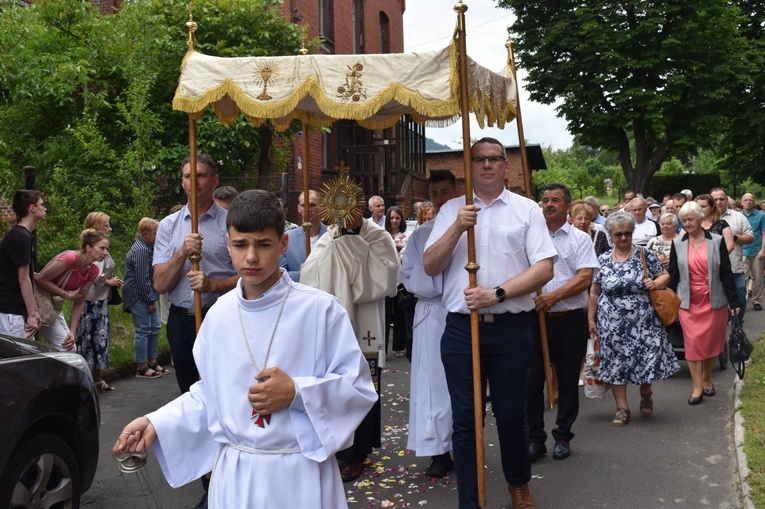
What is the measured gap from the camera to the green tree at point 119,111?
13.8 meters

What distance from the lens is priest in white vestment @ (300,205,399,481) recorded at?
6.56m

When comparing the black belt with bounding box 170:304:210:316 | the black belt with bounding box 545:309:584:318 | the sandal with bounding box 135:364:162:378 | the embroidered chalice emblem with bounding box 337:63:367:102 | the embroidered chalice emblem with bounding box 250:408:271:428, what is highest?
the embroidered chalice emblem with bounding box 337:63:367:102

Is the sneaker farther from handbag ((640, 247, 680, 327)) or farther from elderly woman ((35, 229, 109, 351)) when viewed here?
elderly woman ((35, 229, 109, 351))

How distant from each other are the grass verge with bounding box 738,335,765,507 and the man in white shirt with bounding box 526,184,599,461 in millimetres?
1372

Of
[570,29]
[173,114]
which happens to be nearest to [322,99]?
[173,114]

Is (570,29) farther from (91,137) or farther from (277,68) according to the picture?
(277,68)

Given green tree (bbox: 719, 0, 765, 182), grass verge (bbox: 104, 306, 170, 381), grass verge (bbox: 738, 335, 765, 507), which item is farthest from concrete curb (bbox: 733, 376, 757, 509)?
green tree (bbox: 719, 0, 765, 182)

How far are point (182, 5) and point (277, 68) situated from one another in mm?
12050

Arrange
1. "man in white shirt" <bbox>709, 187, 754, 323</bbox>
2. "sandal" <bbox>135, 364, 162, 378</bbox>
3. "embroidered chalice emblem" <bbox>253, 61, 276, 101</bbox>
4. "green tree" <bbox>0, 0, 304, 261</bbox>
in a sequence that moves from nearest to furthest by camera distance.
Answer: "embroidered chalice emblem" <bbox>253, 61, 276, 101</bbox>
"sandal" <bbox>135, 364, 162, 378</bbox>
"man in white shirt" <bbox>709, 187, 754, 323</bbox>
"green tree" <bbox>0, 0, 304, 261</bbox>

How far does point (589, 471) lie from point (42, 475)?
13.1ft

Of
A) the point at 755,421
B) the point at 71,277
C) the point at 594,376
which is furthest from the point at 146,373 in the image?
the point at 755,421

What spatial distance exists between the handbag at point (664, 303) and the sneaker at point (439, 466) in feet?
8.90

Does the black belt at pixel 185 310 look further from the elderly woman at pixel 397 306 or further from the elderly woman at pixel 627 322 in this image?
the elderly woman at pixel 397 306

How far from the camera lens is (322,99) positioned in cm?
606
